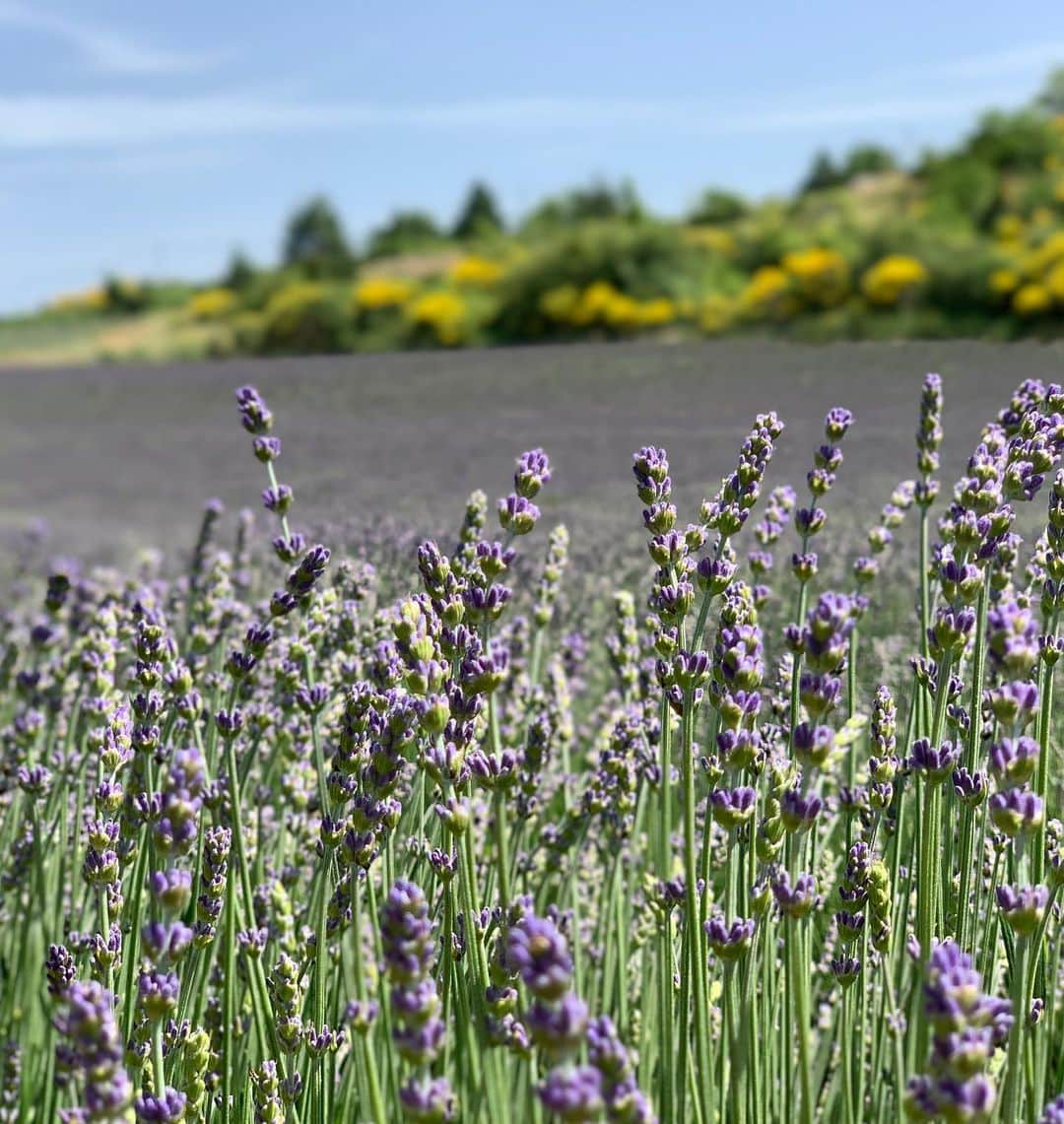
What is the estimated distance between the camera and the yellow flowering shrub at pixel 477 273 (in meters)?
19.1

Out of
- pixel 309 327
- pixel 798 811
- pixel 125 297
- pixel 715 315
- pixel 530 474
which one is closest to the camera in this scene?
Result: pixel 798 811

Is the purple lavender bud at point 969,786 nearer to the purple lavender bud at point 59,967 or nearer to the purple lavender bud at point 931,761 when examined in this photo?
the purple lavender bud at point 931,761

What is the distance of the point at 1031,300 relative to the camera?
12156mm

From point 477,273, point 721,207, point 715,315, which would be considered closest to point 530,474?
point 715,315

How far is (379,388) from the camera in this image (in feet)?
19.9

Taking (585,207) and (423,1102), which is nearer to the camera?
(423,1102)

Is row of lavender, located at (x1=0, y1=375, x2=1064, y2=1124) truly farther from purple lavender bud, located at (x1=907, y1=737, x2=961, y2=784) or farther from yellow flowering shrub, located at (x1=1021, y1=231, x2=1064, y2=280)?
yellow flowering shrub, located at (x1=1021, y1=231, x2=1064, y2=280)

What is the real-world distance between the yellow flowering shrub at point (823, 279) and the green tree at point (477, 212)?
14.9 m

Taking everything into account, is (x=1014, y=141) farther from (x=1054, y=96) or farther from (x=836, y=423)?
(x=836, y=423)

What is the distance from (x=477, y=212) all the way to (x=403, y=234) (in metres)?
2.04

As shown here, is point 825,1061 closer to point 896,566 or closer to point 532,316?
point 896,566

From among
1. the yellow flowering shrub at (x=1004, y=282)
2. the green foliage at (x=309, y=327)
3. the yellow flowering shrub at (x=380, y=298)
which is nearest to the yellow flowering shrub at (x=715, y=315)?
the yellow flowering shrub at (x=1004, y=282)

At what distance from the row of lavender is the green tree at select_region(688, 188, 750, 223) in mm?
20796

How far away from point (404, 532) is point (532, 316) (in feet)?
46.1
